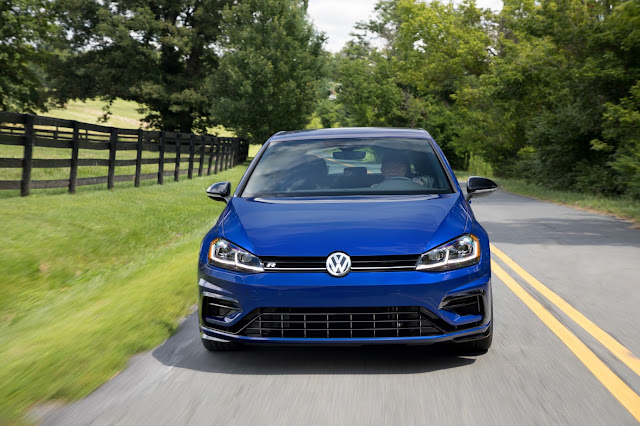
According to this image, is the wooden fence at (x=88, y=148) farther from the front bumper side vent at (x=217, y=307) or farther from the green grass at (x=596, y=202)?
the green grass at (x=596, y=202)

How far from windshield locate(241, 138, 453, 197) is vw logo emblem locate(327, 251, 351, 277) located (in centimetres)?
120

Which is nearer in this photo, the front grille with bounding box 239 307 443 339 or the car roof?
the front grille with bounding box 239 307 443 339

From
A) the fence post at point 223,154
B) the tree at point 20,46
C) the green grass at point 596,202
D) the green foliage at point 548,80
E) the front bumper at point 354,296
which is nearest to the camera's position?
the front bumper at point 354,296

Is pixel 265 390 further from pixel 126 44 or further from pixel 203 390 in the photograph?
pixel 126 44

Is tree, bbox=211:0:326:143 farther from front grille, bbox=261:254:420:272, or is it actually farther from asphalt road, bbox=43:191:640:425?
front grille, bbox=261:254:420:272

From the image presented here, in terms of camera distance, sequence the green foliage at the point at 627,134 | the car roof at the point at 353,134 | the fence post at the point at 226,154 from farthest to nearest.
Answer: the fence post at the point at 226,154, the green foliage at the point at 627,134, the car roof at the point at 353,134

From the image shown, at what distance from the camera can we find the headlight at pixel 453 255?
4668 millimetres

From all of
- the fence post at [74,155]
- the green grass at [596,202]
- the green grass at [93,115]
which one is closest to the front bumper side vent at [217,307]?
the fence post at [74,155]

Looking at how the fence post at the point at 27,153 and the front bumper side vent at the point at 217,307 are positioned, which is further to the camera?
the fence post at the point at 27,153

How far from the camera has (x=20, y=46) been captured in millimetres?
42250

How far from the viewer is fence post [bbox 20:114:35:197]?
43.0 ft

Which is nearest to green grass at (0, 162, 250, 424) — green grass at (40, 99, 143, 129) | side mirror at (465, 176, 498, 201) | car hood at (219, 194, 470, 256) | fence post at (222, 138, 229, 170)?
car hood at (219, 194, 470, 256)

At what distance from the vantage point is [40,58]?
156 ft

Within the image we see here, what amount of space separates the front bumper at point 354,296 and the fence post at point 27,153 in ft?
30.8
